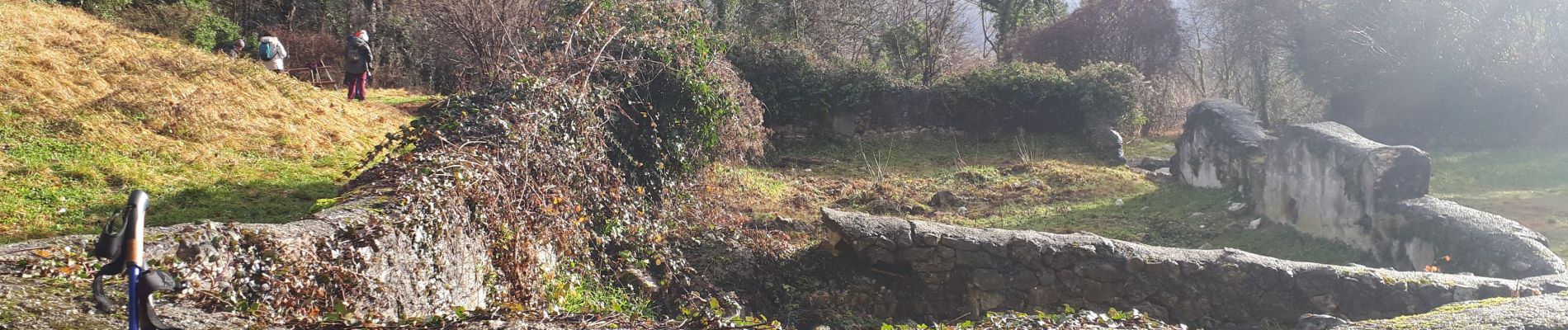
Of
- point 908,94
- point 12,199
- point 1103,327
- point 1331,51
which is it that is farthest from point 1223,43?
point 12,199

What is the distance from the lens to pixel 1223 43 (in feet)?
78.4

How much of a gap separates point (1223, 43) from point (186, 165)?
22.7m

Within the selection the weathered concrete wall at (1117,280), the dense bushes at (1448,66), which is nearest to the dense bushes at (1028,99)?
the dense bushes at (1448,66)

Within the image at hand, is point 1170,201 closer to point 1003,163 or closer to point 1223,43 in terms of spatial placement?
point 1003,163

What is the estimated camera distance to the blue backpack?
13591 millimetres

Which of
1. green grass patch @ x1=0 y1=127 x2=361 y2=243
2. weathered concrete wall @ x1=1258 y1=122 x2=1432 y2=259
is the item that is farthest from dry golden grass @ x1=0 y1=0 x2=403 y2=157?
weathered concrete wall @ x1=1258 y1=122 x2=1432 y2=259

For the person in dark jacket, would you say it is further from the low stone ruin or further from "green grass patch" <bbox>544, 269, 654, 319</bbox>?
the low stone ruin

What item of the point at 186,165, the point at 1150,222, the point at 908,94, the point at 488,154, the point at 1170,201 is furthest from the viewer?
the point at 908,94

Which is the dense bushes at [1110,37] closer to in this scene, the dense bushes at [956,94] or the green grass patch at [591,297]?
the dense bushes at [956,94]

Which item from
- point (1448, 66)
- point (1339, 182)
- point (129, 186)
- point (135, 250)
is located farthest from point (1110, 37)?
A: point (135, 250)

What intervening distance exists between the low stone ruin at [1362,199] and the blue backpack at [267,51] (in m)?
13.0

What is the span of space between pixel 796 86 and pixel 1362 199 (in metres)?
9.26

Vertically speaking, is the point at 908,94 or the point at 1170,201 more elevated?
the point at 908,94

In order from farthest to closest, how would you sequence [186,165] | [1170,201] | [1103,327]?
[1170,201]
[186,165]
[1103,327]
